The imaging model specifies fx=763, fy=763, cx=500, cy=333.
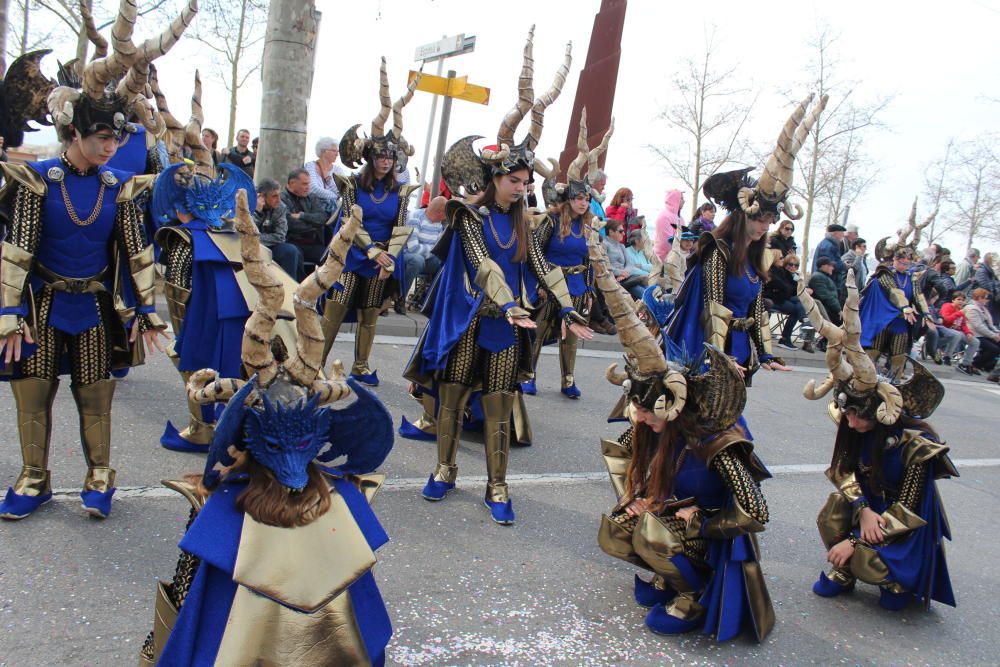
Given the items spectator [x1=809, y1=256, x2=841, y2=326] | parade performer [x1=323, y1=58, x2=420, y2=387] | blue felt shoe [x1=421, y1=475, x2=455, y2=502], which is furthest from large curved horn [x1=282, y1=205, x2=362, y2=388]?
spectator [x1=809, y1=256, x2=841, y2=326]

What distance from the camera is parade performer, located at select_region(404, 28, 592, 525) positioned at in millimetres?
4367

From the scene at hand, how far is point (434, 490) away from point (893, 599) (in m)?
2.46

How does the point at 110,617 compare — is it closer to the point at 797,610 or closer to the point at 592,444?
the point at 797,610

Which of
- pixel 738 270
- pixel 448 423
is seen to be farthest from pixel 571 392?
pixel 448 423

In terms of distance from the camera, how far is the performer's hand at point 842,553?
3.77 meters

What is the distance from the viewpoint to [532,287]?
4719mm

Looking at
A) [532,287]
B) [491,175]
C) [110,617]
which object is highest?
[491,175]

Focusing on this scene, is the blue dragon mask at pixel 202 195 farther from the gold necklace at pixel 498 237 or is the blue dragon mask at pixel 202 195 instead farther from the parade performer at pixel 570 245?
the parade performer at pixel 570 245

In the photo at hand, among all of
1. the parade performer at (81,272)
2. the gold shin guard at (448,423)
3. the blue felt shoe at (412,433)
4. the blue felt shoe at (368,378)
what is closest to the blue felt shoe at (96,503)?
the parade performer at (81,272)

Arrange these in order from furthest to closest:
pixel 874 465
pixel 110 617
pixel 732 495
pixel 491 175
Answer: pixel 491 175 → pixel 874 465 → pixel 732 495 → pixel 110 617

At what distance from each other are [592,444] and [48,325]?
387cm

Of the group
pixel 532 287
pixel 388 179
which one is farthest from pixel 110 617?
pixel 388 179

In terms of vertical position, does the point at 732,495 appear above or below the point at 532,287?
below

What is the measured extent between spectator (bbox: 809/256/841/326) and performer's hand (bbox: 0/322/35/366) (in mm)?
11749
